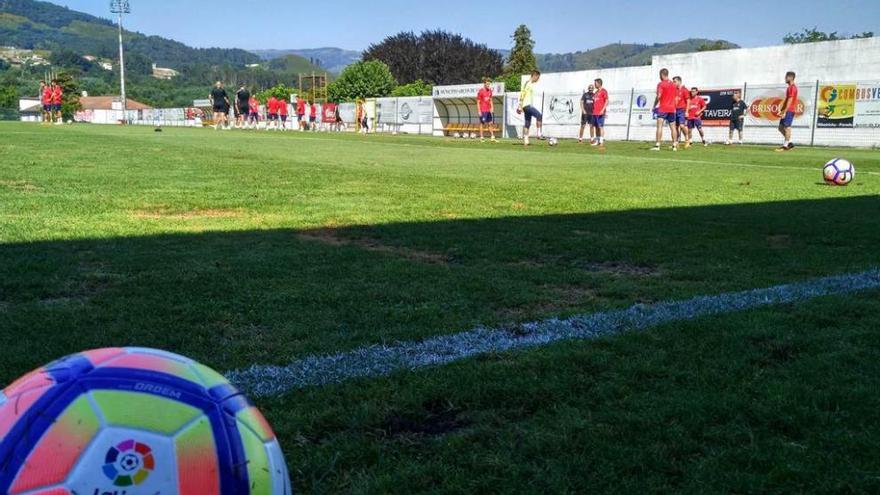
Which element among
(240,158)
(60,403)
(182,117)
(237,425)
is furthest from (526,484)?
(182,117)

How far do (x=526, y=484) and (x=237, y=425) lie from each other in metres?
0.84

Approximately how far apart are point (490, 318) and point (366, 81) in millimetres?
73946

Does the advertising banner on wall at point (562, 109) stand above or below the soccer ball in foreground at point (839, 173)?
above

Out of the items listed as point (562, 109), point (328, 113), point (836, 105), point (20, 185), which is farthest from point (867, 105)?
point (328, 113)

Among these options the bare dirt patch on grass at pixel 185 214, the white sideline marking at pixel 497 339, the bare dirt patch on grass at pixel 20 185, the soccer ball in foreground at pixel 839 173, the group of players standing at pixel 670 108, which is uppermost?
the group of players standing at pixel 670 108

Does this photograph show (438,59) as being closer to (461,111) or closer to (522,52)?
(522,52)

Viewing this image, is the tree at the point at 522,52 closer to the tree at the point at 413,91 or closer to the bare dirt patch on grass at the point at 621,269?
the tree at the point at 413,91

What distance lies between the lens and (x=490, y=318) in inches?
139

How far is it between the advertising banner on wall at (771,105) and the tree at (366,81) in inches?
1969

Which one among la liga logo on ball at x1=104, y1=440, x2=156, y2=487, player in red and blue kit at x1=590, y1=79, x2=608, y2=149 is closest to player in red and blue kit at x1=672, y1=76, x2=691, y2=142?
player in red and blue kit at x1=590, y1=79, x2=608, y2=149

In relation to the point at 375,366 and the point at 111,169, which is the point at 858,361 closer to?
the point at 375,366

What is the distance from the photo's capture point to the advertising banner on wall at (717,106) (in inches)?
1204

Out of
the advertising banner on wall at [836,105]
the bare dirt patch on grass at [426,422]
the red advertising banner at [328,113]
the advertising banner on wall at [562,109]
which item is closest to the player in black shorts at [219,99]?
the advertising banner on wall at [562,109]

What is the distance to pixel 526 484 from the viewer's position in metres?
1.97
